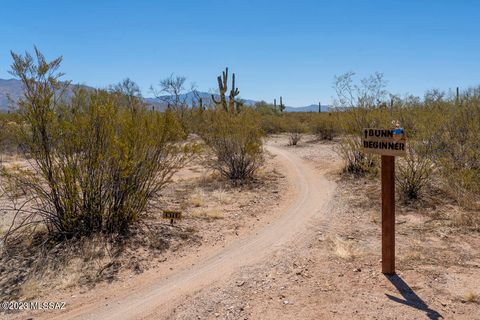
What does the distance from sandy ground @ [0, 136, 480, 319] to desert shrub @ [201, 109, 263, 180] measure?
171 inches

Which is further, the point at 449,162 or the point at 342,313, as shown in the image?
the point at 449,162

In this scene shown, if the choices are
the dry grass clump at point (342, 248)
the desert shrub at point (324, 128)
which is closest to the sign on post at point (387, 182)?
the dry grass clump at point (342, 248)

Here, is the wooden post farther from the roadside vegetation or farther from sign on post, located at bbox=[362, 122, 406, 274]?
the roadside vegetation

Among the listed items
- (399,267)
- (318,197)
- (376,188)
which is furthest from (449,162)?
(399,267)

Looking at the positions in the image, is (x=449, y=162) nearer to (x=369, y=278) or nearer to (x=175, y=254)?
(x=369, y=278)

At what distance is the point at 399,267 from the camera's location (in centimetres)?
521

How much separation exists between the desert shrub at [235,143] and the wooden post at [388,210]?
7.20 m

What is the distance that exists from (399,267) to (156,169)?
4665 mm

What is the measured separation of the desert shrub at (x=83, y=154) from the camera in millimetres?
6109

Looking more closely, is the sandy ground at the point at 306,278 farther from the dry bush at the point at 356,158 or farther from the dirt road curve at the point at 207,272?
the dry bush at the point at 356,158

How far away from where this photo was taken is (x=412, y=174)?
8734mm

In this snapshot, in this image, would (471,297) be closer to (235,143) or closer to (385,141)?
(385,141)

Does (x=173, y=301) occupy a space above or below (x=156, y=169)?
below

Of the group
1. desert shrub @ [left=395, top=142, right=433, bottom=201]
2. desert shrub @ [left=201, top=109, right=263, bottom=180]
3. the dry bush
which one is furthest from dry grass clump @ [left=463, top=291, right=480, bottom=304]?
desert shrub @ [left=201, top=109, right=263, bottom=180]
